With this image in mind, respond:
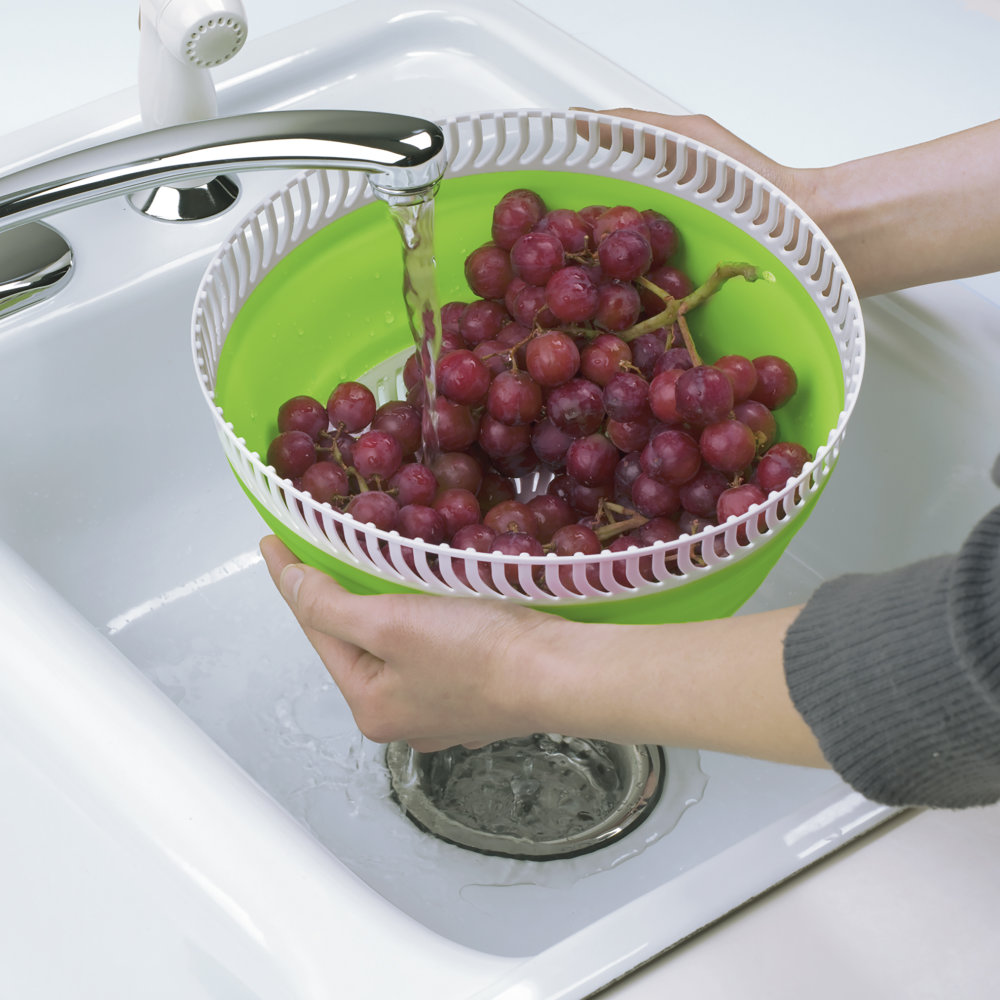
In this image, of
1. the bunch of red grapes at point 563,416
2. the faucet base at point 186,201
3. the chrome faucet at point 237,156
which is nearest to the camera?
the chrome faucet at point 237,156

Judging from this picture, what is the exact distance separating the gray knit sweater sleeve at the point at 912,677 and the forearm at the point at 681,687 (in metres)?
0.02

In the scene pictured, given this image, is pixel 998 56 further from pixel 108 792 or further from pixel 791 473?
pixel 108 792

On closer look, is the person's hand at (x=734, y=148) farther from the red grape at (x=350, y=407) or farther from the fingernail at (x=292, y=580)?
the fingernail at (x=292, y=580)

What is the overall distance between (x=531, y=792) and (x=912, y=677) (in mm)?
422

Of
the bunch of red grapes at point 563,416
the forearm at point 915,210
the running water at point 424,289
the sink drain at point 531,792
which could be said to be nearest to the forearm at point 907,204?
the forearm at point 915,210

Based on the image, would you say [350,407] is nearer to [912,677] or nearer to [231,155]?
[231,155]

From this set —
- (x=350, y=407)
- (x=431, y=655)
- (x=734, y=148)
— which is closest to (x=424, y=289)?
(x=350, y=407)

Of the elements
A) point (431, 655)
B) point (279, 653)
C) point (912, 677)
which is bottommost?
point (279, 653)

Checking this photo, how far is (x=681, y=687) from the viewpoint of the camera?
1.76 ft

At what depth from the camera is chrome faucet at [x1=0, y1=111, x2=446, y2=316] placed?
0.54 meters

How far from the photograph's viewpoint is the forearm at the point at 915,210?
84 cm

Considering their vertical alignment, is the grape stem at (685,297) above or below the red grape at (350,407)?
above

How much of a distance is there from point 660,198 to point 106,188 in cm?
38

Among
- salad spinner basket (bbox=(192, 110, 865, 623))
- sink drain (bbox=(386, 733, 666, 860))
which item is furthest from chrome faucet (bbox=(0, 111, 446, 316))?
sink drain (bbox=(386, 733, 666, 860))
